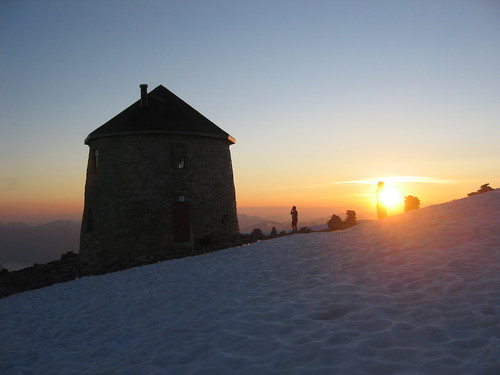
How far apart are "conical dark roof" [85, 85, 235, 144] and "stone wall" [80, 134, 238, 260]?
1.39ft

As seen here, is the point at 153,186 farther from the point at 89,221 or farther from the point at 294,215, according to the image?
the point at 294,215

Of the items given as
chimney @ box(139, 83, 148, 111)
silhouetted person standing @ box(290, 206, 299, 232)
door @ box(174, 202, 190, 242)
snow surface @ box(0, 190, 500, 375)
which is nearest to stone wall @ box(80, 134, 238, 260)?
door @ box(174, 202, 190, 242)

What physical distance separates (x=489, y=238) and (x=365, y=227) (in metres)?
5.21

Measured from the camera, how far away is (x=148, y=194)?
22781 millimetres

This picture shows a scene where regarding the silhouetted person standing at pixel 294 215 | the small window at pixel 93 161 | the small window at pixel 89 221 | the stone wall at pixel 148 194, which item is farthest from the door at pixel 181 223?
the silhouetted person standing at pixel 294 215

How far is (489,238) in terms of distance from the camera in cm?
984

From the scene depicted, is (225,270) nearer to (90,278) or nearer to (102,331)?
(102,331)

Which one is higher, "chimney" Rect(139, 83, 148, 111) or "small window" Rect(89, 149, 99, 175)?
"chimney" Rect(139, 83, 148, 111)

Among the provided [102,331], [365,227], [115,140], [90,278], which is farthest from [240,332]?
[115,140]

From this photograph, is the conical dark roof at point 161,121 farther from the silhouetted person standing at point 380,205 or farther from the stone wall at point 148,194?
the silhouetted person standing at point 380,205

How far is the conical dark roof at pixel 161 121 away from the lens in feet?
75.6

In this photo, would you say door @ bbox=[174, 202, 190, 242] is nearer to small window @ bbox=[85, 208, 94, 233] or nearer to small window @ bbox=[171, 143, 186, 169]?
small window @ bbox=[171, 143, 186, 169]

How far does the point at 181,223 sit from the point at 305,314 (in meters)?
16.6

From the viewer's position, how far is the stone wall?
22.6 meters
